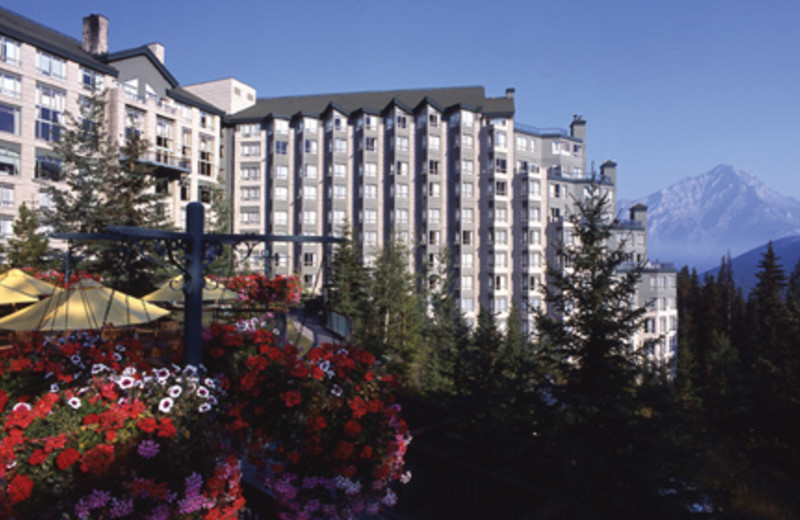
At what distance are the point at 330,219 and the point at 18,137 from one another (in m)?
33.6

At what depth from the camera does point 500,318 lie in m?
61.3

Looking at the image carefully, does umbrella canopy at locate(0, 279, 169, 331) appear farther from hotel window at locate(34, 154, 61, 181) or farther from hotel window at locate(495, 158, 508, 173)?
hotel window at locate(495, 158, 508, 173)

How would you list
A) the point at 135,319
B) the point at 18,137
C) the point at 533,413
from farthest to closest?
the point at 18,137
the point at 135,319
the point at 533,413

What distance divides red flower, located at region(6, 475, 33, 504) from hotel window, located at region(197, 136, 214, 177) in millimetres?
57010

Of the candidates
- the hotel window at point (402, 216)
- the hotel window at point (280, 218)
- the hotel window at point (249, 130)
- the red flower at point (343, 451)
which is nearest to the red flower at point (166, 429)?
the red flower at point (343, 451)

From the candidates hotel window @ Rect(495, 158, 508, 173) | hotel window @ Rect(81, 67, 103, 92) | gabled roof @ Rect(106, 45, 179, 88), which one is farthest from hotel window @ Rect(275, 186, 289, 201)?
hotel window @ Rect(495, 158, 508, 173)

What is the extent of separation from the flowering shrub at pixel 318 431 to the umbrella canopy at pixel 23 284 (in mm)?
13639

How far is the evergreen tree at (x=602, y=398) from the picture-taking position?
9.97 metres

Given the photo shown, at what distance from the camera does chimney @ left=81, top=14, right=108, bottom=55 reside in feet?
154

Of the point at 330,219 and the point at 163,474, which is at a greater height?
the point at 330,219

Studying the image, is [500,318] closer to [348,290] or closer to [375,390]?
[348,290]

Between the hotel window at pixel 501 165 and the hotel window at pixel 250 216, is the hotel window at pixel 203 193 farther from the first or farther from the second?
the hotel window at pixel 501 165

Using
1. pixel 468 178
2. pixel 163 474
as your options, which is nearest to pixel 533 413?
pixel 163 474

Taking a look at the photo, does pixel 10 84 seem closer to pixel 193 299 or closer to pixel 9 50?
pixel 9 50
